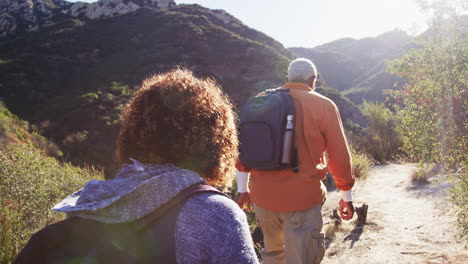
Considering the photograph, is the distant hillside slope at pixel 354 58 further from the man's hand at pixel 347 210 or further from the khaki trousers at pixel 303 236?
the khaki trousers at pixel 303 236

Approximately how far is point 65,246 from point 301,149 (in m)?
1.51

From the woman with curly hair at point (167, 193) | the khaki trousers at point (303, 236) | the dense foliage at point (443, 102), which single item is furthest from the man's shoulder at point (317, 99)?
the dense foliage at point (443, 102)

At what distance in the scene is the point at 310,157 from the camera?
2088 mm

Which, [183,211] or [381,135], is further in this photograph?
[381,135]

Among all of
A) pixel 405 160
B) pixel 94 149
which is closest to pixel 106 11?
pixel 94 149

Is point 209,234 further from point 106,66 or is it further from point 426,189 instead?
point 106,66

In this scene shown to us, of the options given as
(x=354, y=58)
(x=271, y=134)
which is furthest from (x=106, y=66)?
(x=354, y=58)

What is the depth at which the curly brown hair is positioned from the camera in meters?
1.08

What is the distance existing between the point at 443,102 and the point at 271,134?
2458 mm

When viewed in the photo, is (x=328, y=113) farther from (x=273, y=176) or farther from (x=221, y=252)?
(x=221, y=252)

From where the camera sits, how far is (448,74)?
352 centimetres

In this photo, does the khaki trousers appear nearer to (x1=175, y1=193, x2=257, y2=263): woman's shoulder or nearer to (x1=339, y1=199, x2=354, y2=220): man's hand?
(x1=339, y1=199, x2=354, y2=220): man's hand

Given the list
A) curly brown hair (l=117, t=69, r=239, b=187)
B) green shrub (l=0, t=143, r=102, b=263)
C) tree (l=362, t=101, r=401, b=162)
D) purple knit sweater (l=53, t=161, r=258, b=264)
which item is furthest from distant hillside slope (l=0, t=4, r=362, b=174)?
purple knit sweater (l=53, t=161, r=258, b=264)

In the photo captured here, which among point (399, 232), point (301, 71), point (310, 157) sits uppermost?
point (301, 71)
